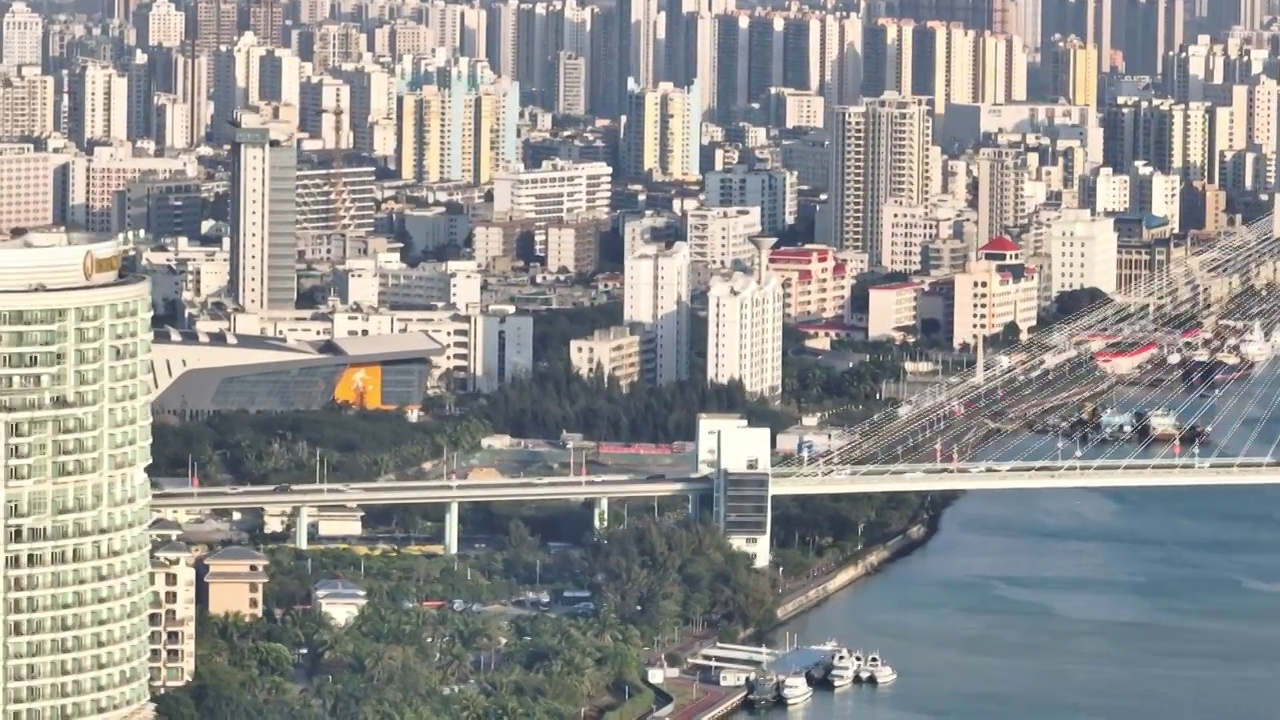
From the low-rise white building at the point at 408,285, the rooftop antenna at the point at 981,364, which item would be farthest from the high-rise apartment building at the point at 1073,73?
the rooftop antenna at the point at 981,364

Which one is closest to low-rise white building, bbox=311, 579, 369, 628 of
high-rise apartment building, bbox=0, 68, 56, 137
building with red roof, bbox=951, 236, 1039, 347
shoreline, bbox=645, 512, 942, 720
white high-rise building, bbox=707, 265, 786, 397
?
shoreline, bbox=645, 512, 942, 720

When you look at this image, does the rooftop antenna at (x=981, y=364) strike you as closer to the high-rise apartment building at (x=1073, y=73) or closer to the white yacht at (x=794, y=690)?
the white yacht at (x=794, y=690)

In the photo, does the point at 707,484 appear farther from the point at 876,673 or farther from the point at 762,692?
the point at 762,692

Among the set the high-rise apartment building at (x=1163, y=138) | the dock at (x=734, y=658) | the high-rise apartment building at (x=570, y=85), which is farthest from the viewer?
the high-rise apartment building at (x=570, y=85)

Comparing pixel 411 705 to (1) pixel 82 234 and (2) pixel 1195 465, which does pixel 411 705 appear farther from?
(2) pixel 1195 465

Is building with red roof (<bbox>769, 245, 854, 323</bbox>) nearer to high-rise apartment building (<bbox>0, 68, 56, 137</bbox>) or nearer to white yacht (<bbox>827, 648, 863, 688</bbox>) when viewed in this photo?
high-rise apartment building (<bbox>0, 68, 56, 137</bbox>)

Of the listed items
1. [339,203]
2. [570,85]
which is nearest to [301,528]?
[339,203]

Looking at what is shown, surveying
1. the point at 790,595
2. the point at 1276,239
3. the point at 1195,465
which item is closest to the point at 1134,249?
the point at 1276,239
